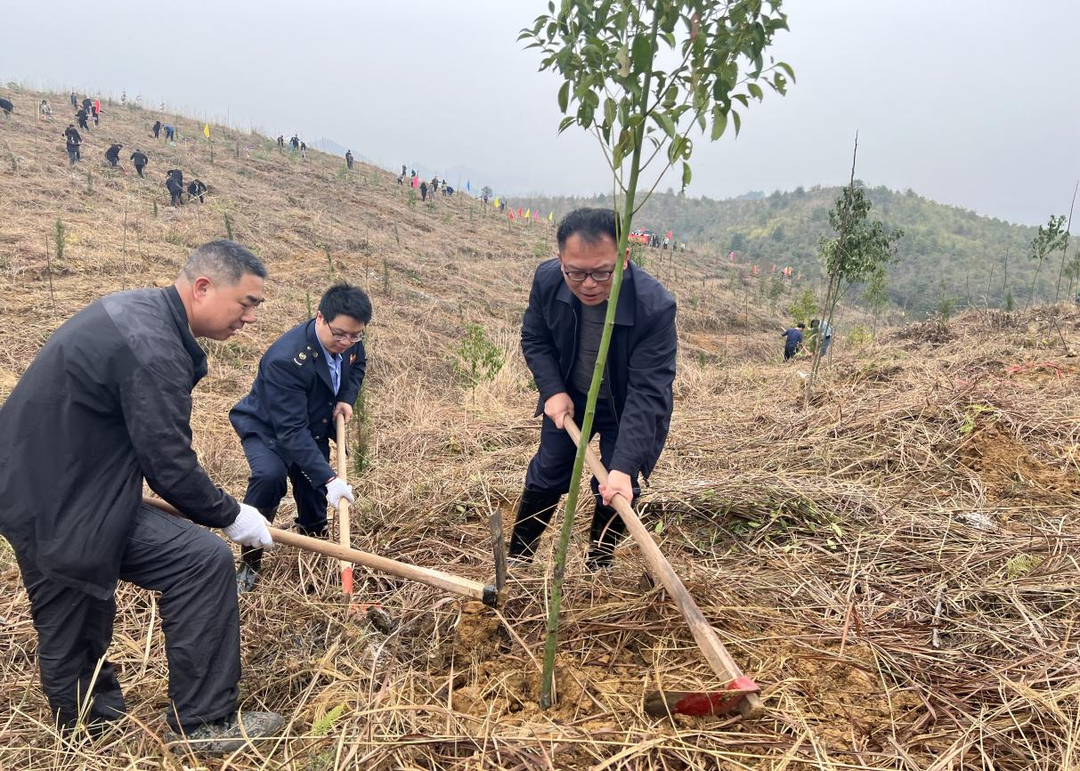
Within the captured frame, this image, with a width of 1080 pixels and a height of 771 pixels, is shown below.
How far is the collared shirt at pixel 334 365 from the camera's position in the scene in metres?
3.23

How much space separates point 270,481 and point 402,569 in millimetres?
1205

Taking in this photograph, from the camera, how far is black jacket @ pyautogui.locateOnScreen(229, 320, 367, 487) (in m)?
3.06

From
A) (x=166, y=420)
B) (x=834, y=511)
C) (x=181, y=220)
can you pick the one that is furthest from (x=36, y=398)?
(x=181, y=220)

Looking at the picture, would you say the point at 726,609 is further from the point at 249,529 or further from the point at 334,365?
the point at 334,365

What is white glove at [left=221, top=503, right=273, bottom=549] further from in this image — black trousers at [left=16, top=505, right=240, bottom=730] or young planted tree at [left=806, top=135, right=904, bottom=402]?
young planted tree at [left=806, top=135, right=904, bottom=402]

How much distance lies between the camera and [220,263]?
202 cm

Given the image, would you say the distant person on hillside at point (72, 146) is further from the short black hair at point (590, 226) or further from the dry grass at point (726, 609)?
the short black hair at point (590, 226)

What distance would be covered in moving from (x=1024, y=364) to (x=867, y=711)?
6.96 metres

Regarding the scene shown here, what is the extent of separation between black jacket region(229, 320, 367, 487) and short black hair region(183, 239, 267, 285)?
1.03 m

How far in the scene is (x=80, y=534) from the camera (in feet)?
5.93

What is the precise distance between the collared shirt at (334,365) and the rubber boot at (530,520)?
124cm

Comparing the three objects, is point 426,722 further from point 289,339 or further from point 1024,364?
point 1024,364

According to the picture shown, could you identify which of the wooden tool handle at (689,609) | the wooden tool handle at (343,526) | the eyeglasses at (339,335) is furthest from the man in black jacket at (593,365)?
the eyeglasses at (339,335)

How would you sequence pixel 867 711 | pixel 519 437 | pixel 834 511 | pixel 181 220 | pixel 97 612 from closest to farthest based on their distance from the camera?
pixel 867 711 < pixel 97 612 < pixel 834 511 < pixel 519 437 < pixel 181 220
